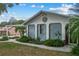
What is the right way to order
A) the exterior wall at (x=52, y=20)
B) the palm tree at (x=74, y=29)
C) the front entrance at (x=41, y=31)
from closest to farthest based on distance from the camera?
the palm tree at (x=74, y=29)
the exterior wall at (x=52, y=20)
the front entrance at (x=41, y=31)

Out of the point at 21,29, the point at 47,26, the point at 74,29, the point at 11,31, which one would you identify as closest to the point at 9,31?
the point at 11,31

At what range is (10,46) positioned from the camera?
23.4 ft

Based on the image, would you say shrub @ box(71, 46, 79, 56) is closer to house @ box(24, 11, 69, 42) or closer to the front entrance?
house @ box(24, 11, 69, 42)

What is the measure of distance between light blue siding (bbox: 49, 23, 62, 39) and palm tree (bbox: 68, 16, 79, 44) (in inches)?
7.4

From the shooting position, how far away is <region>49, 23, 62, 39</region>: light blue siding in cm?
707

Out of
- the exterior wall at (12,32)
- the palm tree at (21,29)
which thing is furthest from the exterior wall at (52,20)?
the exterior wall at (12,32)

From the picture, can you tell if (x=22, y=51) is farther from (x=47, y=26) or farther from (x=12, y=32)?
(x=47, y=26)

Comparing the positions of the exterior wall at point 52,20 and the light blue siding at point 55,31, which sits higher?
the exterior wall at point 52,20

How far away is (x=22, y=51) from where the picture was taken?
7055mm

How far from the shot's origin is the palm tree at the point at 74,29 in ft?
22.7

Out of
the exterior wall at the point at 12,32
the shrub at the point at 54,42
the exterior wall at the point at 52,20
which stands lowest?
the shrub at the point at 54,42

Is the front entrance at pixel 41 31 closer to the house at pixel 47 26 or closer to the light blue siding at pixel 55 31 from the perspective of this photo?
the house at pixel 47 26

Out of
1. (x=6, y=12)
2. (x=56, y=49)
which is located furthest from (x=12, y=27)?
(x=56, y=49)

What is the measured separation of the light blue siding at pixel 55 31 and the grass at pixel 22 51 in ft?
0.85
